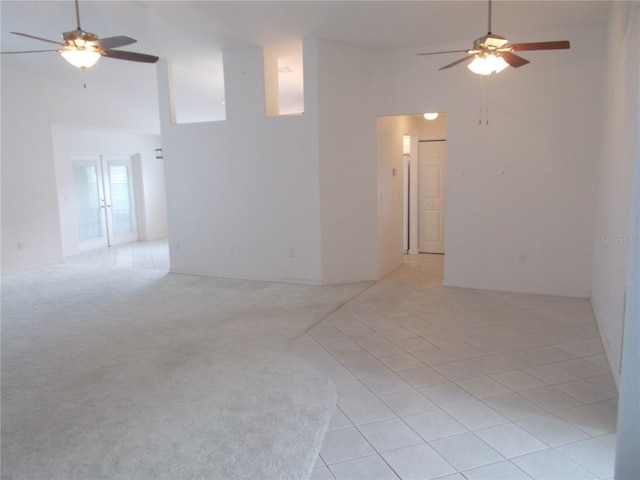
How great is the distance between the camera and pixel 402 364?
3504 millimetres

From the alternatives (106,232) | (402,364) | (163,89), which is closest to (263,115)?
(163,89)

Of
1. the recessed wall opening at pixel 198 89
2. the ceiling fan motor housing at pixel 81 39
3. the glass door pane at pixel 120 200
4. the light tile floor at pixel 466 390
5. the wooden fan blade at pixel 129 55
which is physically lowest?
the light tile floor at pixel 466 390

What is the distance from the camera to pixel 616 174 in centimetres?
356

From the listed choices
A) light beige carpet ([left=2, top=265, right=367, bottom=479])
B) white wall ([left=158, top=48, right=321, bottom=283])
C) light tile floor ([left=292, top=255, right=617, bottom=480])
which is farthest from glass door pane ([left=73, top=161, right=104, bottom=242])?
light tile floor ([left=292, top=255, right=617, bottom=480])

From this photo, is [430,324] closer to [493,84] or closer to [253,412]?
[253,412]

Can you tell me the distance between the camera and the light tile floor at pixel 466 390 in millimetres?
2314

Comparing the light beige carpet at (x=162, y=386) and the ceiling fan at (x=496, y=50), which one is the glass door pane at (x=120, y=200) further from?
the ceiling fan at (x=496, y=50)

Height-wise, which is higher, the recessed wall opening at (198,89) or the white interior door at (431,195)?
the recessed wall opening at (198,89)

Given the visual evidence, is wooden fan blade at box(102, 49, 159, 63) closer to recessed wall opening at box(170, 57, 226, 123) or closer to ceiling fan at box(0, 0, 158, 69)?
ceiling fan at box(0, 0, 158, 69)

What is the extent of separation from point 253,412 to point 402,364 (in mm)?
1274

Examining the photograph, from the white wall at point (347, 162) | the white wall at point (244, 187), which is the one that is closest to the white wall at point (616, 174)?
the white wall at point (347, 162)

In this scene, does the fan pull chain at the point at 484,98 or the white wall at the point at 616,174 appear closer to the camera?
the white wall at the point at 616,174

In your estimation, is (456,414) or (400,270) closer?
(456,414)

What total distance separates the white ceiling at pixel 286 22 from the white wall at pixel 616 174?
807 millimetres
